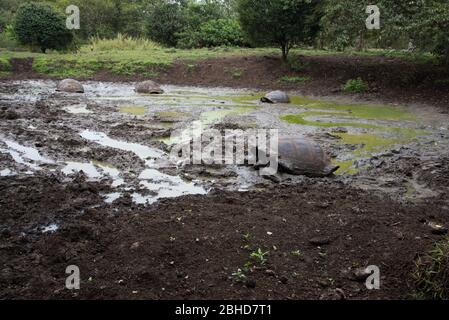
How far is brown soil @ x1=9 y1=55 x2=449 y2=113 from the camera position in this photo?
14562mm

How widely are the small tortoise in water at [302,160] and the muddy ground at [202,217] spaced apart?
0.20 metres

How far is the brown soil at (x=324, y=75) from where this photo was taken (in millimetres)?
14562

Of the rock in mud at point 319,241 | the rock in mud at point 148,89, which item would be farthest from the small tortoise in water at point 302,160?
the rock in mud at point 148,89

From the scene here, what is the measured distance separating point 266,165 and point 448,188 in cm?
270

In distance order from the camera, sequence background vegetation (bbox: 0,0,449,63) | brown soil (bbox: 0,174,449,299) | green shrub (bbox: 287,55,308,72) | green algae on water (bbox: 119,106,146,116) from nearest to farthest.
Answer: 1. brown soil (bbox: 0,174,449,299)
2. green algae on water (bbox: 119,106,146,116)
3. background vegetation (bbox: 0,0,449,63)
4. green shrub (bbox: 287,55,308,72)

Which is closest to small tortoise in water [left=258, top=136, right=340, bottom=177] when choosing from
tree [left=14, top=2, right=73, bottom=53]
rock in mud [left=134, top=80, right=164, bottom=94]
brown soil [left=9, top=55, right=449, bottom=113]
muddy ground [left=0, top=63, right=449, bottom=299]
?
muddy ground [left=0, top=63, right=449, bottom=299]

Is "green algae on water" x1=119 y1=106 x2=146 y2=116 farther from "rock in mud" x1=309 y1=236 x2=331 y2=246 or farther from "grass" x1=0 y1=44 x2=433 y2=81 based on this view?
"rock in mud" x1=309 y1=236 x2=331 y2=246

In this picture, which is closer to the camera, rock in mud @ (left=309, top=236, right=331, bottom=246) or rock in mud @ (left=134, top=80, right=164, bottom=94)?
rock in mud @ (left=309, top=236, right=331, bottom=246)

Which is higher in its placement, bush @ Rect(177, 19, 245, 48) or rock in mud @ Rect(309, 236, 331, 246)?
bush @ Rect(177, 19, 245, 48)

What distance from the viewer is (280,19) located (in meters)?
17.5

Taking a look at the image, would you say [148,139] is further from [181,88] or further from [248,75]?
[248,75]

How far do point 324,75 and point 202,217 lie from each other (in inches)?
529

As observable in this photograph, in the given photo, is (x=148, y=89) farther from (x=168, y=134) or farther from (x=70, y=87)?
(x=168, y=134)

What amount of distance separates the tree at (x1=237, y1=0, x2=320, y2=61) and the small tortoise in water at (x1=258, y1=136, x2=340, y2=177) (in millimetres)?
11054
